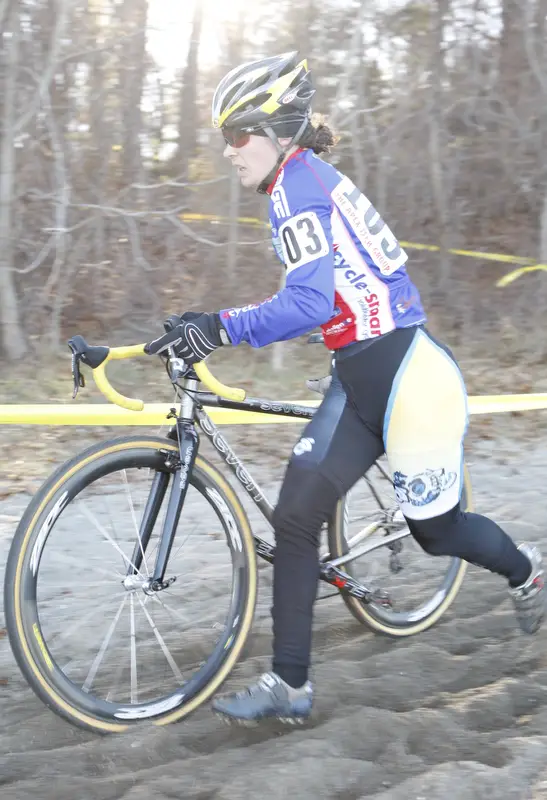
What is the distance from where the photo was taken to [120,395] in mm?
3098

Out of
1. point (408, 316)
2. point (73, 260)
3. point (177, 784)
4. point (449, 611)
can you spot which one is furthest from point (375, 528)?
point (73, 260)

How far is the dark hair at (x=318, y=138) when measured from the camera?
3.01 metres

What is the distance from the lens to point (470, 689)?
321 cm

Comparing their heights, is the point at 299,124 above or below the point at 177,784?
above

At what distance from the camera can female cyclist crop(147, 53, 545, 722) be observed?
284 centimetres

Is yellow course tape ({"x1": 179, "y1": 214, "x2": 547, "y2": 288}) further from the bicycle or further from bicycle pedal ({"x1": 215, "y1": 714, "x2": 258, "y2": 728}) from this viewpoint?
bicycle pedal ({"x1": 215, "y1": 714, "x2": 258, "y2": 728})

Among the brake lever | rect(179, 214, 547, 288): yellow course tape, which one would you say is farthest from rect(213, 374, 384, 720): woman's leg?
rect(179, 214, 547, 288): yellow course tape

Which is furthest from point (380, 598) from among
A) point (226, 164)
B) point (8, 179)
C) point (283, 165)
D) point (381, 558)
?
point (226, 164)

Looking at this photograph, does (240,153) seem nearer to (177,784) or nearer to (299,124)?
(299,124)

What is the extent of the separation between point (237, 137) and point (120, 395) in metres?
0.93

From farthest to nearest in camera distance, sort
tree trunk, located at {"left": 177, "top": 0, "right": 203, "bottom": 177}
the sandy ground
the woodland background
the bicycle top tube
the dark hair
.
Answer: tree trunk, located at {"left": 177, "top": 0, "right": 203, "bottom": 177} < the woodland background < the dark hair < the bicycle top tube < the sandy ground

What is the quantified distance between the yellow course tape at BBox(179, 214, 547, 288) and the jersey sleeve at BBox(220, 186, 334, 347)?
23.5ft

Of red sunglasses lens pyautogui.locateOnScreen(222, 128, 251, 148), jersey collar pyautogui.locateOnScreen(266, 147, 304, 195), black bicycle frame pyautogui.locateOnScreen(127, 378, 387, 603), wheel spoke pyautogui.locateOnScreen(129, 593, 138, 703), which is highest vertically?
red sunglasses lens pyautogui.locateOnScreen(222, 128, 251, 148)

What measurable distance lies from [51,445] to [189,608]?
3.31 metres
